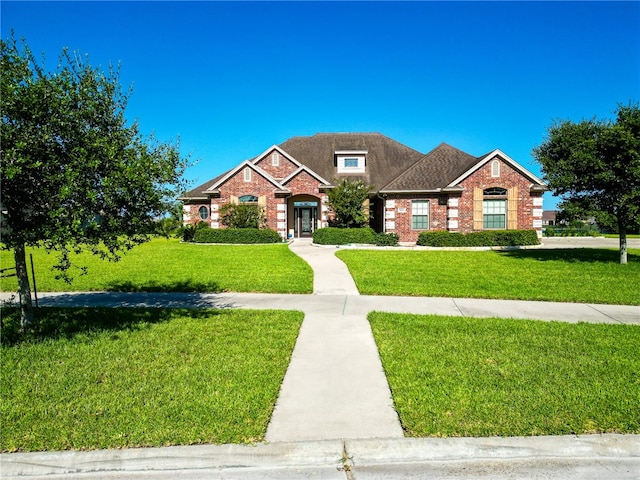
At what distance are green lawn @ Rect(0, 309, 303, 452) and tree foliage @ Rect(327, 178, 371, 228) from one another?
18035mm

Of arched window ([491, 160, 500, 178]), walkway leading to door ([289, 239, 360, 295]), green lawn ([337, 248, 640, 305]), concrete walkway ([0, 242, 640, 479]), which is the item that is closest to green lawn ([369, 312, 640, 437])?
concrete walkway ([0, 242, 640, 479])

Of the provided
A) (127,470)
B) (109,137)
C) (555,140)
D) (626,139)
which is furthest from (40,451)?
(555,140)

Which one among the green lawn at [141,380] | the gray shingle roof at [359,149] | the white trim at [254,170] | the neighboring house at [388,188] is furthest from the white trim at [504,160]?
the green lawn at [141,380]

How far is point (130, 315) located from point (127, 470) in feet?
17.5

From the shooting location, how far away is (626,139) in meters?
14.1

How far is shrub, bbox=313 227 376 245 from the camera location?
23.8 metres

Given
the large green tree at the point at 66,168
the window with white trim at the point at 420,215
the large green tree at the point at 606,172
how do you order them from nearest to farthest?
the large green tree at the point at 66,168, the large green tree at the point at 606,172, the window with white trim at the point at 420,215

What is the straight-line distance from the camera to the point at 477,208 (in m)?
25.6

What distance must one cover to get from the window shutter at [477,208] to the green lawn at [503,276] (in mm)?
7045

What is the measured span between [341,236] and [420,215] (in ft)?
20.8

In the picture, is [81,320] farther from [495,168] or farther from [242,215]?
[495,168]

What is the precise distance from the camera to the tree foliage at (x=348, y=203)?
83.5 ft

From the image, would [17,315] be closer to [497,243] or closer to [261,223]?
[261,223]

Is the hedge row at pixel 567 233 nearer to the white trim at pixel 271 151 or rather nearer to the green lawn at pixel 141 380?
the white trim at pixel 271 151
